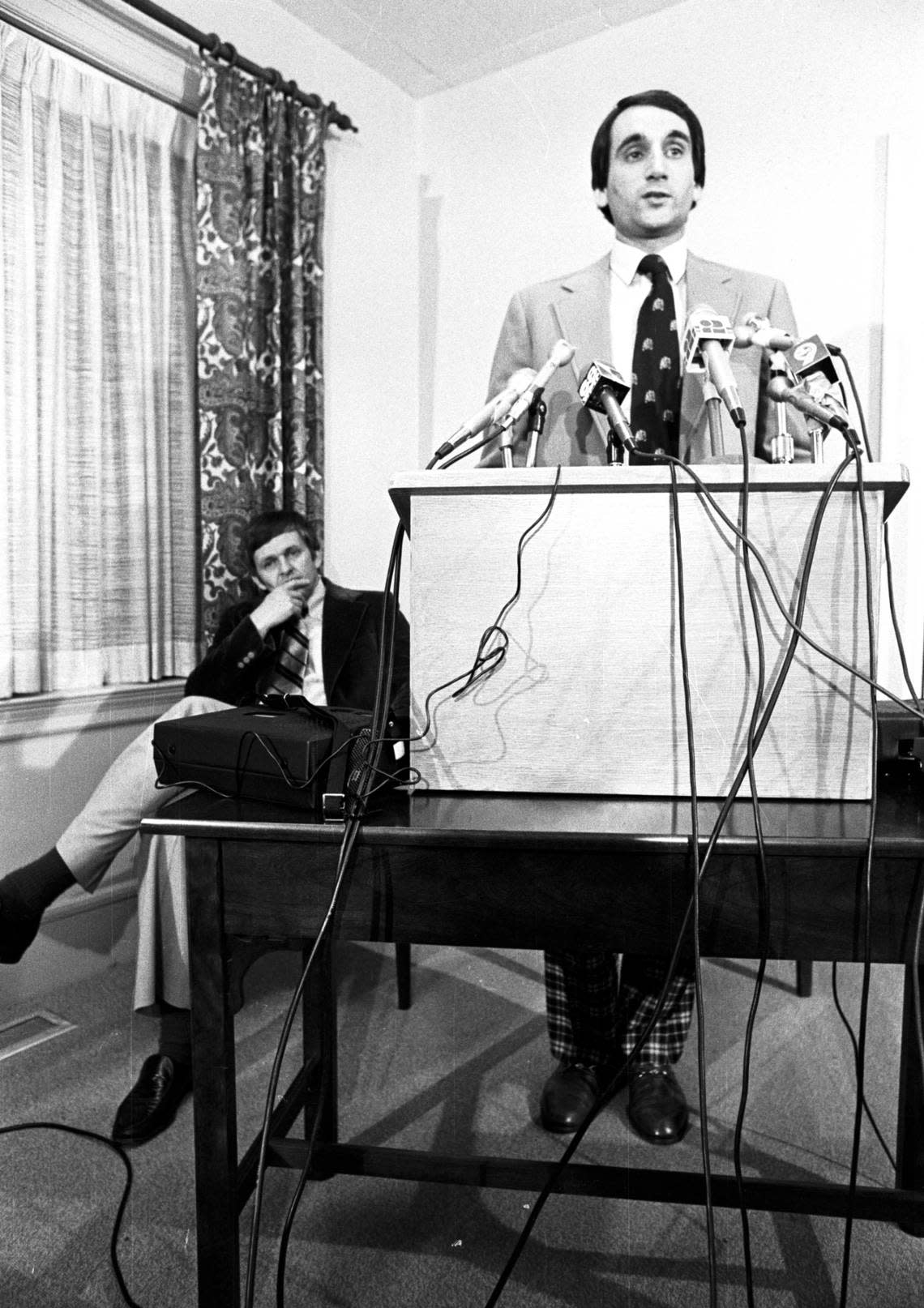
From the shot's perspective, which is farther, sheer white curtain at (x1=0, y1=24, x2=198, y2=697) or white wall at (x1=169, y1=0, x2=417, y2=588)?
white wall at (x1=169, y1=0, x2=417, y2=588)

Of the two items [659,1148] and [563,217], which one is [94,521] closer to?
[563,217]

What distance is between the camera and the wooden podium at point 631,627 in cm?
81

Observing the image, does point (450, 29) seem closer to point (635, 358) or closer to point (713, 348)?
point (635, 358)

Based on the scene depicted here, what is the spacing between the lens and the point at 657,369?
1.69 metres

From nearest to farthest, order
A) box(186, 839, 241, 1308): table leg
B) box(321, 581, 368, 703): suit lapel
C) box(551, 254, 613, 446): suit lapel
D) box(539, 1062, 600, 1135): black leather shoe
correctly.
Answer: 1. box(186, 839, 241, 1308): table leg
2. box(539, 1062, 600, 1135): black leather shoe
3. box(551, 254, 613, 446): suit lapel
4. box(321, 581, 368, 703): suit lapel

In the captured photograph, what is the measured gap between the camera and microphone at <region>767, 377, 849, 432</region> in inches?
33.5

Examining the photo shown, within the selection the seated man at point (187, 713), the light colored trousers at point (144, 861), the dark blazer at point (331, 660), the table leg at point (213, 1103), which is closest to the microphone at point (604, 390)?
the seated man at point (187, 713)

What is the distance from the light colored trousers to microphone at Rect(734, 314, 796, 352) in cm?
113

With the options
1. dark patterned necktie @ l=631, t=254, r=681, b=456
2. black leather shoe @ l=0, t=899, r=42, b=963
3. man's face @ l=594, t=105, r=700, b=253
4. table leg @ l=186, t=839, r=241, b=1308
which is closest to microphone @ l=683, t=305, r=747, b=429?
dark patterned necktie @ l=631, t=254, r=681, b=456

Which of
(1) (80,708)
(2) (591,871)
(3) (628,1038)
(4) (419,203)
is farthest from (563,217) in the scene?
(2) (591,871)

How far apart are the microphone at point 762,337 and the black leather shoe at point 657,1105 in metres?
1.16

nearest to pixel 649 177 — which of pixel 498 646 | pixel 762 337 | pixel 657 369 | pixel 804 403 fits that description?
pixel 657 369

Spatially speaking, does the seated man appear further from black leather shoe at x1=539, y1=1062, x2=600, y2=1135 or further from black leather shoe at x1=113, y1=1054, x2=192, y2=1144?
black leather shoe at x1=539, y1=1062, x2=600, y2=1135

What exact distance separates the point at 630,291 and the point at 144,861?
142 centimetres
